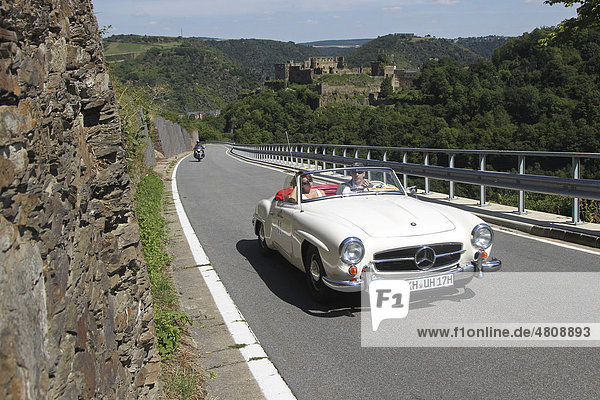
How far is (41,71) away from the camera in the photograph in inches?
95.4

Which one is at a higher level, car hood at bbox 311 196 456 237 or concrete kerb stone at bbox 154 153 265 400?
car hood at bbox 311 196 456 237

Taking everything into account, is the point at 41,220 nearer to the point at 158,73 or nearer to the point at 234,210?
the point at 234,210

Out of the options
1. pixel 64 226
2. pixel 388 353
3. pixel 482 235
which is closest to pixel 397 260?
pixel 388 353

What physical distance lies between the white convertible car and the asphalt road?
1.24 ft

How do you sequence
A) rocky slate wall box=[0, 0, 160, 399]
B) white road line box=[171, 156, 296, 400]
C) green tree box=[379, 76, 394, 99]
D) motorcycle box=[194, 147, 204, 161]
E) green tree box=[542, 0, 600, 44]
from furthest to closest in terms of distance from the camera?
green tree box=[379, 76, 394, 99] → motorcycle box=[194, 147, 204, 161] → green tree box=[542, 0, 600, 44] → white road line box=[171, 156, 296, 400] → rocky slate wall box=[0, 0, 160, 399]

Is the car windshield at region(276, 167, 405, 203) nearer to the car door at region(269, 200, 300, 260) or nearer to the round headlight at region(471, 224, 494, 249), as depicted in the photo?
the car door at region(269, 200, 300, 260)

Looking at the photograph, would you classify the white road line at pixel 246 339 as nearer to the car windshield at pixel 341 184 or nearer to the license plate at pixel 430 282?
the car windshield at pixel 341 184

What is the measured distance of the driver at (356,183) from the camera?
23.7ft

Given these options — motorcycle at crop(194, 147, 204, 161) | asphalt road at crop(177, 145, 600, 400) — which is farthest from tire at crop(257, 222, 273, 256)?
motorcycle at crop(194, 147, 204, 161)

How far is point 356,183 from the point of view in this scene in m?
7.29

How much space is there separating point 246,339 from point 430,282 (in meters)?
1.70

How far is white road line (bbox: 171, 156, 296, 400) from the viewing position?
4195 millimetres

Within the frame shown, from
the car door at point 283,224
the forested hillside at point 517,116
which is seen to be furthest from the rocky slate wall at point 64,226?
the forested hillside at point 517,116

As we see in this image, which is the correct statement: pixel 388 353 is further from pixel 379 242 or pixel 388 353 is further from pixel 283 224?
pixel 283 224
